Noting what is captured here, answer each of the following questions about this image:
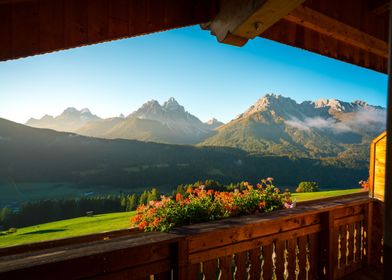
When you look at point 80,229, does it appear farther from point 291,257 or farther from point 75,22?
point 75,22

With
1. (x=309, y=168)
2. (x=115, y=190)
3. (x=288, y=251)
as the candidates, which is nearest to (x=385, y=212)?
(x=288, y=251)

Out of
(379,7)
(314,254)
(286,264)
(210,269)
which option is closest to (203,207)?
(210,269)

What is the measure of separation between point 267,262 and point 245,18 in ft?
7.79

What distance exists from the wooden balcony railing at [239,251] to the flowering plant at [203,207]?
1.20 ft

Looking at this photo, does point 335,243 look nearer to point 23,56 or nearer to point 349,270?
point 349,270

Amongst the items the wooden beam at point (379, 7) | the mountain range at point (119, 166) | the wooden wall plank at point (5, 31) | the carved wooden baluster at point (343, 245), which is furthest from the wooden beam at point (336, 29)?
the mountain range at point (119, 166)

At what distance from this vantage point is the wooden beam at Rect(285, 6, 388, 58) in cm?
225

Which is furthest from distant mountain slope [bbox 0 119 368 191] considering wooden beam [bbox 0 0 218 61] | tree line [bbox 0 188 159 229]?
wooden beam [bbox 0 0 218 61]

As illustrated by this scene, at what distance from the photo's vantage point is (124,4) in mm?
1755

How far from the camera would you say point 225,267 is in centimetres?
241

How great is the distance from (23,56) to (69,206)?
59609mm

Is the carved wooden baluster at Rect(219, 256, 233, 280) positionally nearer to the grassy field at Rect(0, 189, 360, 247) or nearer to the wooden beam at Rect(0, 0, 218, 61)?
the wooden beam at Rect(0, 0, 218, 61)

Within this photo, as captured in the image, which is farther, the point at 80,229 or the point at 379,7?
the point at 80,229

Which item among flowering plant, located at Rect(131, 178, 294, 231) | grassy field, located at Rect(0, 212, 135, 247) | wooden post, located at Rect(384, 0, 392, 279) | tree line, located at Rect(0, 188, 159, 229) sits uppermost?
wooden post, located at Rect(384, 0, 392, 279)
